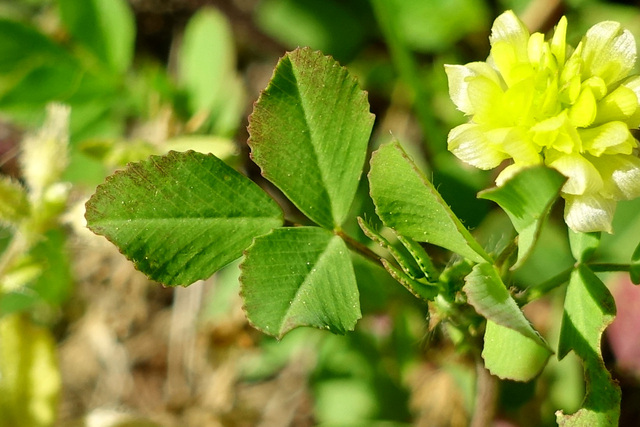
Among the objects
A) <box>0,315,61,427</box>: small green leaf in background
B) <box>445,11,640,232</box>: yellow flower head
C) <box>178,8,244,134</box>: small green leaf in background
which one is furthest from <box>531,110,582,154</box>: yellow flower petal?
<box>0,315,61,427</box>: small green leaf in background

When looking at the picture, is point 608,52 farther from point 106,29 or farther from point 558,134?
point 106,29

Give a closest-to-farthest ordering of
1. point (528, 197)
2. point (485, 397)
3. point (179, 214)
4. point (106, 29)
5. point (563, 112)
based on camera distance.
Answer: point (528, 197)
point (563, 112)
point (179, 214)
point (485, 397)
point (106, 29)

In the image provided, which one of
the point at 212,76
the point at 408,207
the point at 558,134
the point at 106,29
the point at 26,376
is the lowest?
the point at 26,376

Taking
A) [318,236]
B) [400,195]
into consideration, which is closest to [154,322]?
[318,236]

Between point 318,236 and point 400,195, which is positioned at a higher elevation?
point 400,195

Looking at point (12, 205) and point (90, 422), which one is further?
point (90, 422)

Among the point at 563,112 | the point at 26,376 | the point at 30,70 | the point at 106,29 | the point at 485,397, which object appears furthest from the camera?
the point at 106,29

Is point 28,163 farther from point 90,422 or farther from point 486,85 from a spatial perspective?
point 486,85

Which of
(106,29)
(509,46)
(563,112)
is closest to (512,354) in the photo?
(563,112)
